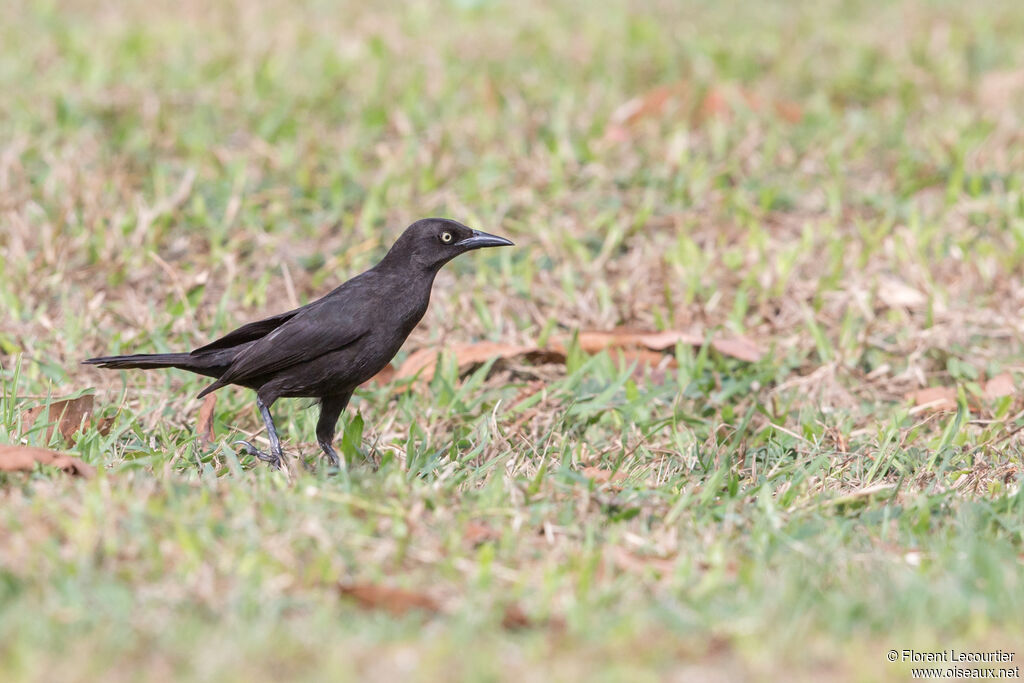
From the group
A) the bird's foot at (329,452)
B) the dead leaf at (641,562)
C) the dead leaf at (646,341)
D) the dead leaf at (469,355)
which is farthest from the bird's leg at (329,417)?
the dead leaf at (641,562)

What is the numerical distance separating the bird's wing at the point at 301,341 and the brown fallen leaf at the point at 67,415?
0.50m

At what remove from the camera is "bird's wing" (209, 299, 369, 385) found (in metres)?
4.80

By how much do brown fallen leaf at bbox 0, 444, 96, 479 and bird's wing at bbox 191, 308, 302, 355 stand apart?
1.08 metres

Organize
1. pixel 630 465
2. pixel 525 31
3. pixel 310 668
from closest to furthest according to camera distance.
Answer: pixel 310 668 < pixel 630 465 < pixel 525 31

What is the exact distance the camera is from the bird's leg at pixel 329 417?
5008mm

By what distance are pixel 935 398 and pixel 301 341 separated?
2.67 m

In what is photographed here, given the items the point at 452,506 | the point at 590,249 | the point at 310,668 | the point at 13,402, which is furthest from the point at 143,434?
the point at 590,249

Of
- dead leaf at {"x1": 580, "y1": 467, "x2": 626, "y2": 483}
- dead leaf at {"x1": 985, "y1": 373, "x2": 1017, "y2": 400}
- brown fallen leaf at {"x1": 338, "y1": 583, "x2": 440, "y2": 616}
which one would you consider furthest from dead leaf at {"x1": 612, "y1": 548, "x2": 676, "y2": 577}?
dead leaf at {"x1": 985, "y1": 373, "x2": 1017, "y2": 400}

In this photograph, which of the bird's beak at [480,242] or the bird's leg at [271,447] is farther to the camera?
the bird's beak at [480,242]

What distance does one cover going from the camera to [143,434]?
4965 millimetres

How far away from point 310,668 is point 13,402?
7.83 feet

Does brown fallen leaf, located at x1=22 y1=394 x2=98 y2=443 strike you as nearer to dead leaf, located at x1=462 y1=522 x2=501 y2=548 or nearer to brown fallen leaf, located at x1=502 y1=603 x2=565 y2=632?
dead leaf, located at x1=462 y1=522 x2=501 y2=548

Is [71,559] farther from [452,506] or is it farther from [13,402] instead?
[13,402]

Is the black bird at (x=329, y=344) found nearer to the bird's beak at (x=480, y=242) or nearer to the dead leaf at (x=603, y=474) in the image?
the bird's beak at (x=480, y=242)
